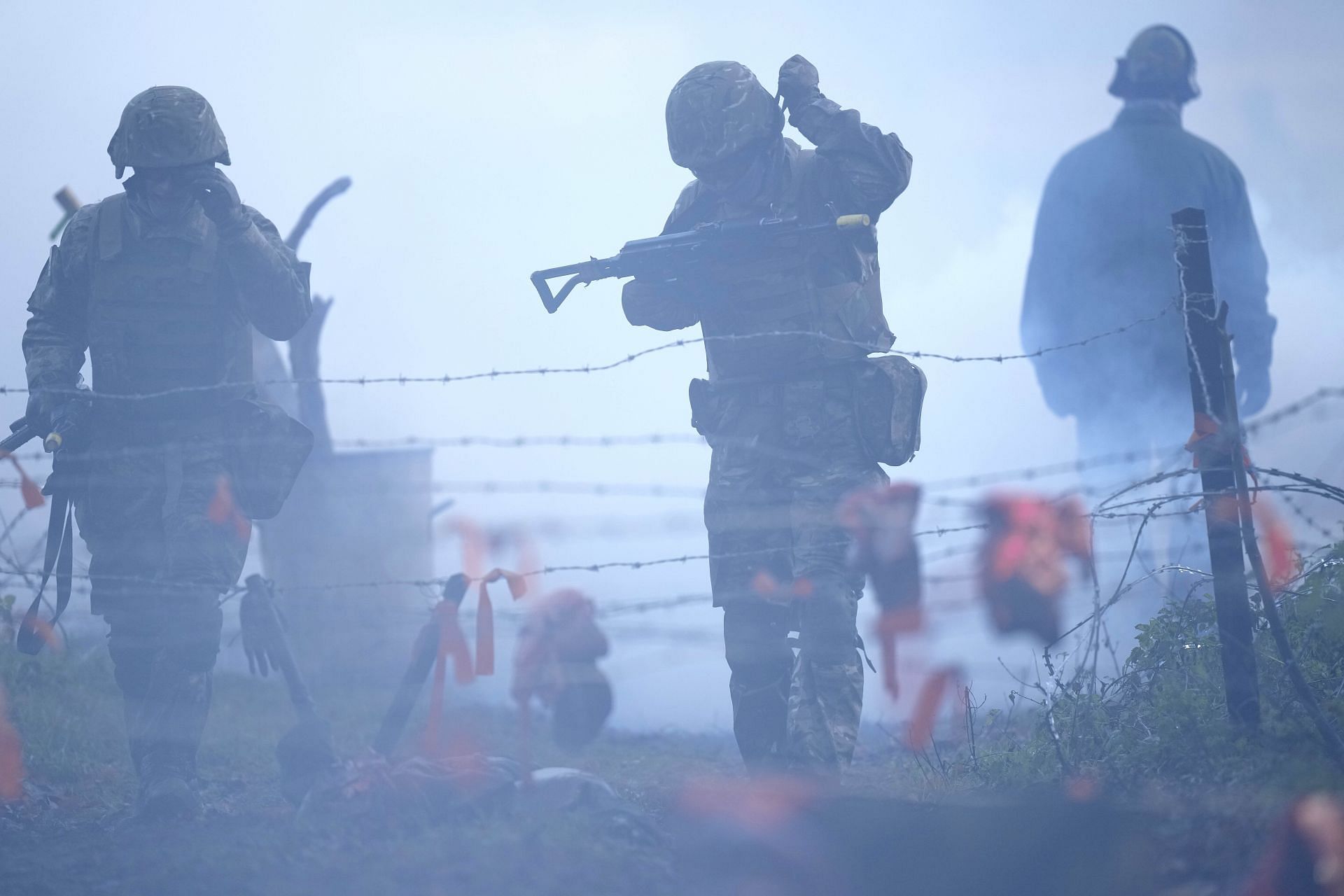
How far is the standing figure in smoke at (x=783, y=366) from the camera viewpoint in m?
4.33

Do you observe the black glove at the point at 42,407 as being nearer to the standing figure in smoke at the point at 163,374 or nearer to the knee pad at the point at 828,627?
the standing figure in smoke at the point at 163,374

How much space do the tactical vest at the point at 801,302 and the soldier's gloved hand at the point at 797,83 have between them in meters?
0.24

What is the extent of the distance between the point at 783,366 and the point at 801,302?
Answer: 0.80 ft

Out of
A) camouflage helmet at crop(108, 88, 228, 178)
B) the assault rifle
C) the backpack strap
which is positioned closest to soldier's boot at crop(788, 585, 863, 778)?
the assault rifle

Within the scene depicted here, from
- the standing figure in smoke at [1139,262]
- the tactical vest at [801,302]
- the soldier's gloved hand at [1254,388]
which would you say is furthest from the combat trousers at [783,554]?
the soldier's gloved hand at [1254,388]

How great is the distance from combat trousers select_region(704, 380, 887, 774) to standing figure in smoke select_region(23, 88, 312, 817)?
6.06 feet

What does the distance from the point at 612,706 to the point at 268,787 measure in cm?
148

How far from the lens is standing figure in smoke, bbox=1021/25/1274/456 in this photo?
7.29 metres

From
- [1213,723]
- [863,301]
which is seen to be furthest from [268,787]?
[1213,723]

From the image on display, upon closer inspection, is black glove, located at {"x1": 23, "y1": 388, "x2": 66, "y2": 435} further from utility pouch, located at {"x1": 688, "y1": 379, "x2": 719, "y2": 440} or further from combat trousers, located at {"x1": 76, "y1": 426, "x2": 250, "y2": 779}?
utility pouch, located at {"x1": 688, "y1": 379, "x2": 719, "y2": 440}

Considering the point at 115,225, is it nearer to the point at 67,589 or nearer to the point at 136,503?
the point at 136,503

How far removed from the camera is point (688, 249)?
4422mm

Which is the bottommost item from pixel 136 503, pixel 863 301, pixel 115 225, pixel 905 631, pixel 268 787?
pixel 268 787

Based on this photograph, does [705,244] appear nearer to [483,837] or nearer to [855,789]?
[855,789]
